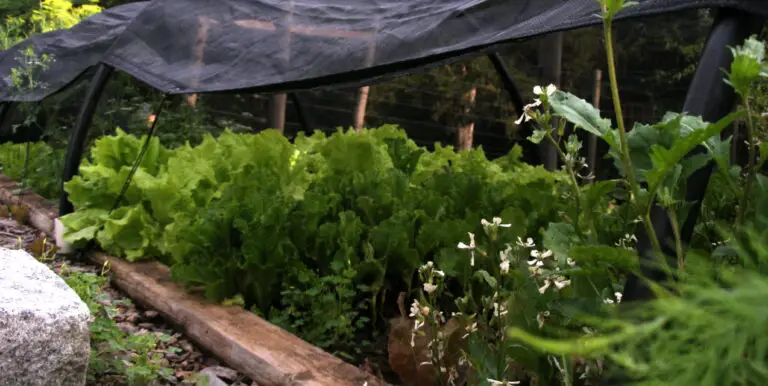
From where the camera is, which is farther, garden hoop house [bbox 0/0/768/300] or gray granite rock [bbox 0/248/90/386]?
gray granite rock [bbox 0/248/90/386]

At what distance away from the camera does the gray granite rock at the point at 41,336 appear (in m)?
2.07

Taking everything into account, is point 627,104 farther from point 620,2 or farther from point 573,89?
point 620,2

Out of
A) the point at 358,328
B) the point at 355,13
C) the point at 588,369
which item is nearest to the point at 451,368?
the point at 588,369

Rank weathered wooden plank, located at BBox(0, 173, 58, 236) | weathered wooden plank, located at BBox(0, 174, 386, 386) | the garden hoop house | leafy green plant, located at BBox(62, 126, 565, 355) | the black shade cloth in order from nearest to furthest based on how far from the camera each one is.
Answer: the garden hoop house < weathered wooden plank, located at BBox(0, 174, 386, 386) < the black shade cloth < leafy green plant, located at BBox(62, 126, 565, 355) < weathered wooden plank, located at BBox(0, 173, 58, 236)

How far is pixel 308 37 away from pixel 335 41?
21cm

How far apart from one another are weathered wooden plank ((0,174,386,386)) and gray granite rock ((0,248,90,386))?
1.83 ft

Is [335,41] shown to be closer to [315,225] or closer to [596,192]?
[315,225]

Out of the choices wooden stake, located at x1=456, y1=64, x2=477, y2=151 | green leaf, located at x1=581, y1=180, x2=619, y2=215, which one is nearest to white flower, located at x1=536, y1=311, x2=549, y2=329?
green leaf, located at x1=581, y1=180, x2=619, y2=215

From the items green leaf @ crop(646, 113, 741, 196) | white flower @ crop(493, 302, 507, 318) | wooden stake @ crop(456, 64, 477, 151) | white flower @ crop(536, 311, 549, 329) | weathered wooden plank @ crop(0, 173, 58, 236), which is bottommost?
weathered wooden plank @ crop(0, 173, 58, 236)

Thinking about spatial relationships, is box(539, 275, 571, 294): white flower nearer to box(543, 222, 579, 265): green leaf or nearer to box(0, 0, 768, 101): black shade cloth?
box(543, 222, 579, 265): green leaf

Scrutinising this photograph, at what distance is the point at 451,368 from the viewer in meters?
2.11

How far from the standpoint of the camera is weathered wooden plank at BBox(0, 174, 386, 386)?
234cm

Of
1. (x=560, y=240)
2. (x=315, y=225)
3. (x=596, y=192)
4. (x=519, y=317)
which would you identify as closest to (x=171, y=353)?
(x=315, y=225)

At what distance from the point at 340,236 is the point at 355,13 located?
3.23 ft
